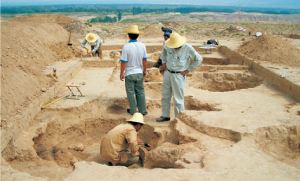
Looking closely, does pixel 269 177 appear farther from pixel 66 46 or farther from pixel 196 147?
pixel 66 46

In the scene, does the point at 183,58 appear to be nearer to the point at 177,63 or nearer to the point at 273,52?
the point at 177,63

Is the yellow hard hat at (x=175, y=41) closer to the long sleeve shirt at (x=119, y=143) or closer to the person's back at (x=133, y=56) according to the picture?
the person's back at (x=133, y=56)

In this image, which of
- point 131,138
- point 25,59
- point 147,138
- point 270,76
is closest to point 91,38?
point 25,59

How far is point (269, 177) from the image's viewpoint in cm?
361

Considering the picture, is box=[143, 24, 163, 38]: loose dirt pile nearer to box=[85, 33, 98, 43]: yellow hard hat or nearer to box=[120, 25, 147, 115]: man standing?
box=[85, 33, 98, 43]: yellow hard hat

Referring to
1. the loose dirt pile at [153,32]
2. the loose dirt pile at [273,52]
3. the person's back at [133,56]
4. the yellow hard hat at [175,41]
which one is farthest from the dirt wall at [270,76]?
the loose dirt pile at [153,32]

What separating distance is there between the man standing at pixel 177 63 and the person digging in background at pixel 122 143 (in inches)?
60.0

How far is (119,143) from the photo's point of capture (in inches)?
179

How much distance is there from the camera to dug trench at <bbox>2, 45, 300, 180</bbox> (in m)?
4.56

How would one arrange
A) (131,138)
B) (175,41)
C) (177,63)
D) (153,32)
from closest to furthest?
1. (131,138)
2. (175,41)
3. (177,63)
4. (153,32)

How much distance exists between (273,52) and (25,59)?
8.48 metres

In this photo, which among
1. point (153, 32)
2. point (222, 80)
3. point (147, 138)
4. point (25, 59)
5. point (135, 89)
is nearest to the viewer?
point (147, 138)

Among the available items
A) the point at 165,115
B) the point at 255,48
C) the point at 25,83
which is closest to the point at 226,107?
the point at 165,115

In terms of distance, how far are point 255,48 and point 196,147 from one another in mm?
8518
